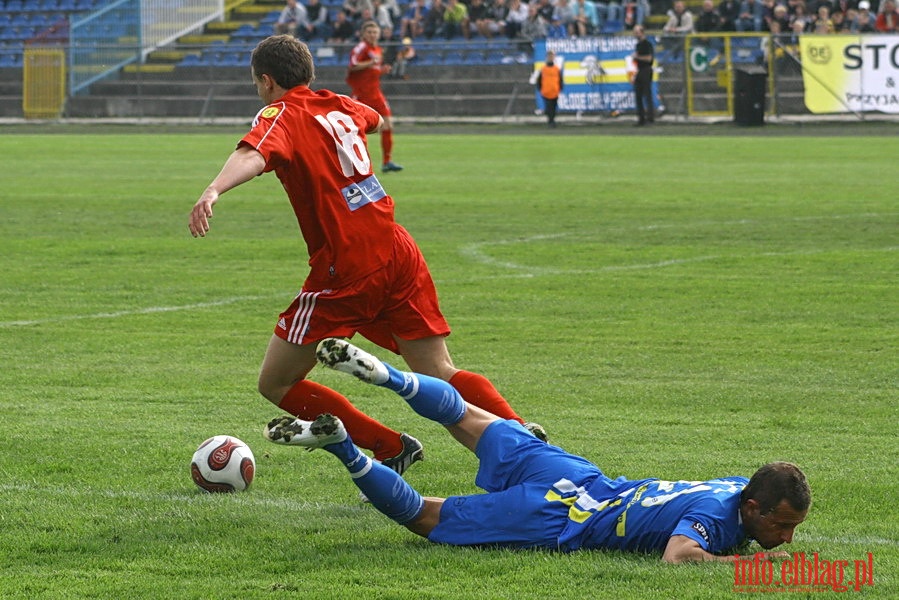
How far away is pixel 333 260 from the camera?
17.1 ft

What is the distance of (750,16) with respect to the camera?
3141 cm

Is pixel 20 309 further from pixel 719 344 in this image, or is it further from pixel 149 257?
pixel 719 344

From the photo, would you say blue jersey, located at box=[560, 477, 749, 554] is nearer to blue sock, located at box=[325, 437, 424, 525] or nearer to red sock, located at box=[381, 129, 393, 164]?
blue sock, located at box=[325, 437, 424, 525]

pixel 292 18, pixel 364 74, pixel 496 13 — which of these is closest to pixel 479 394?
pixel 364 74

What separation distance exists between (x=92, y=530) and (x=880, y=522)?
2.77 meters

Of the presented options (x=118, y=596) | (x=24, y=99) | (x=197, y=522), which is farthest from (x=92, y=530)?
(x=24, y=99)

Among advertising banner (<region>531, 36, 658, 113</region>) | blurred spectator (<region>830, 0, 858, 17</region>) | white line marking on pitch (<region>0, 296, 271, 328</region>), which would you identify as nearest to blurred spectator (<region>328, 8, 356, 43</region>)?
advertising banner (<region>531, 36, 658, 113</region>)

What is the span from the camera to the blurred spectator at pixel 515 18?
33688mm

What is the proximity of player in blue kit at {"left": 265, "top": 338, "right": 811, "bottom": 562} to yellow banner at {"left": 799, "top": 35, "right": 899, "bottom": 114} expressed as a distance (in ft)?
80.2

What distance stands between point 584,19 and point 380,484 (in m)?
29.0

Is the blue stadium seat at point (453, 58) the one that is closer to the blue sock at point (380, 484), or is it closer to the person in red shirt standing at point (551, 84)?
the person in red shirt standing at point (551, 84)

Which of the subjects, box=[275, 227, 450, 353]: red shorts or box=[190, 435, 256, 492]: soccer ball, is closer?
box=[275, 227, 450, 353]: red shorts

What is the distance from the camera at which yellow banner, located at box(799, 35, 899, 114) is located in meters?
27.4

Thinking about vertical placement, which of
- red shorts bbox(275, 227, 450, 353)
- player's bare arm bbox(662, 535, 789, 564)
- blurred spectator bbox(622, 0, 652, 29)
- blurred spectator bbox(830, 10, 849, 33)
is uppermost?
blurred spectator bbox(622, 0, 652, 29)
